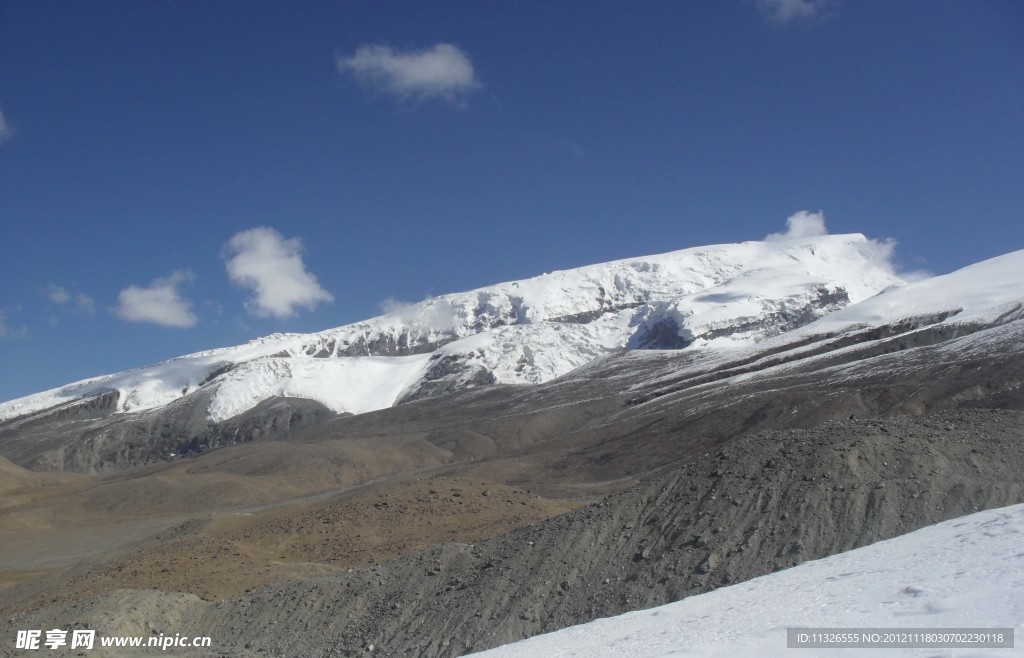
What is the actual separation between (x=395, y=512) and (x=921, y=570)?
33.2m

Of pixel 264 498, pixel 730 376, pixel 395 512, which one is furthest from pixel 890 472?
pixel 730 376

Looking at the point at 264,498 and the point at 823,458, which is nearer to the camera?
the point at 823,458

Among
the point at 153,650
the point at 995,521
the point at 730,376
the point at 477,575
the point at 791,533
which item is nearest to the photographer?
the point at 995,521

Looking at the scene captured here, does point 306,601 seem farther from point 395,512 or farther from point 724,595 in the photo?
point 395,512

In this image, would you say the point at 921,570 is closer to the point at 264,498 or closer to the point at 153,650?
the point at 153,650

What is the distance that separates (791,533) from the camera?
2178 cm

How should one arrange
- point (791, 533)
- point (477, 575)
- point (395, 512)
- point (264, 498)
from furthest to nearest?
point (264, 498) < point (395, 512) < point (477, 575) < point (791, 533)

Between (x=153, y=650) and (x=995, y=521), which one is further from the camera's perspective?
(x=153, y=650)

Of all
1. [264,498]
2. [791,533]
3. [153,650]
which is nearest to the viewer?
[791,533]

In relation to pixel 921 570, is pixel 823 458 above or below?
above

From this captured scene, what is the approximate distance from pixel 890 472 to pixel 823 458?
1.80 meters

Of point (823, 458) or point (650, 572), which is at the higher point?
point (823, 458)

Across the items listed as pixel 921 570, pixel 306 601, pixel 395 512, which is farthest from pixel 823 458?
pixel 395 512

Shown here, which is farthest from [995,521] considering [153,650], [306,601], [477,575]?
[153,650]
